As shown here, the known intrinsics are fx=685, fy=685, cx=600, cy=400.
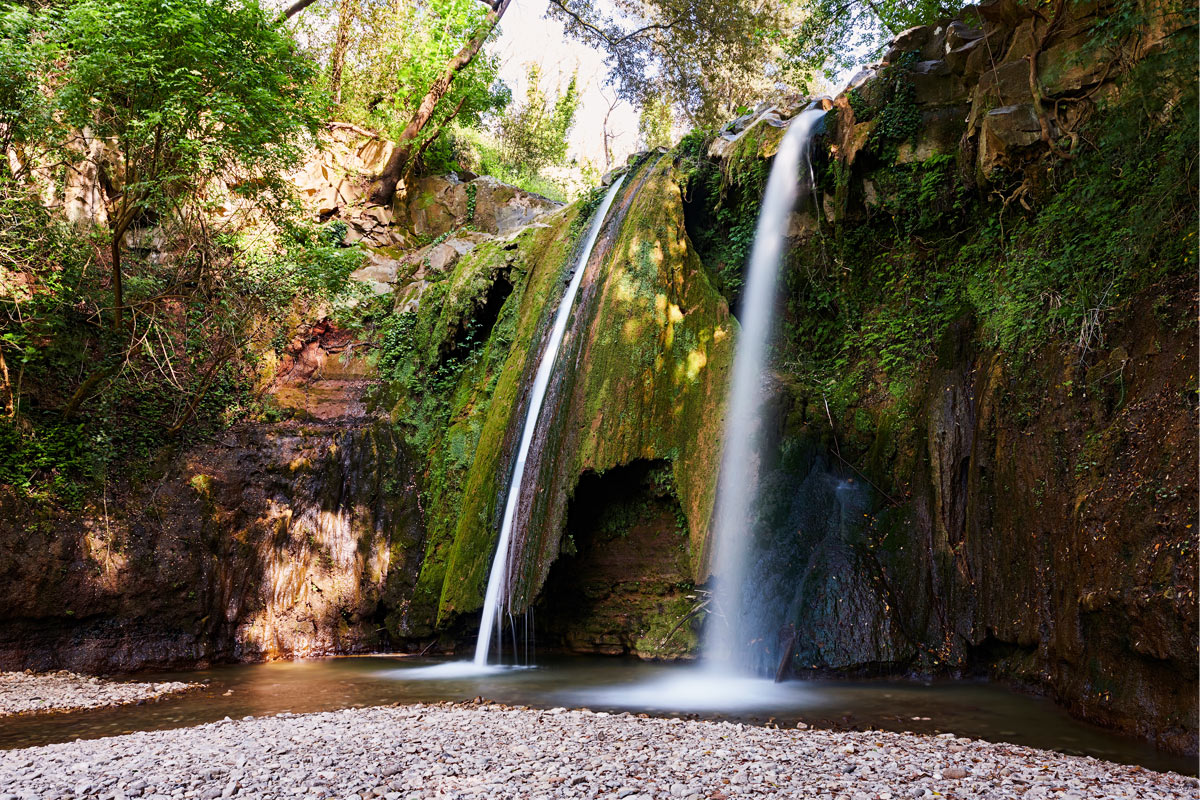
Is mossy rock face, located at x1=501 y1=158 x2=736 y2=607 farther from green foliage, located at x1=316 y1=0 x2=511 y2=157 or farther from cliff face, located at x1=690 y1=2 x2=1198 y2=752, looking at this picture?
green foliage, located at x1=316 y1=0 x2=511 y2=157

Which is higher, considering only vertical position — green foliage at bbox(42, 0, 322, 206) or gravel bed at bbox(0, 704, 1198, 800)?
green foliage at bbox(42, 0, 322, 206)

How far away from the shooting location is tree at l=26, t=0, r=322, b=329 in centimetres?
817

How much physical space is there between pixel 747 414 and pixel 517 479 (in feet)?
9.66

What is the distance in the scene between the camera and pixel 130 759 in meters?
4.20

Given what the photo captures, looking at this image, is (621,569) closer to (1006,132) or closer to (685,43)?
(1006,132)

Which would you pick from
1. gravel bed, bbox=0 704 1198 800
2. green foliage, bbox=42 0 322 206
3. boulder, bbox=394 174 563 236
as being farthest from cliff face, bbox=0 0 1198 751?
boulder, bbox=394 174 563 236

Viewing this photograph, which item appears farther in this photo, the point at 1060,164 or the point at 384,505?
the point at 384,505

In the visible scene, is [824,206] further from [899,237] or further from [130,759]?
[130,759]

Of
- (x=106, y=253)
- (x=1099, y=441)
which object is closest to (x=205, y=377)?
(x=106, y=253)

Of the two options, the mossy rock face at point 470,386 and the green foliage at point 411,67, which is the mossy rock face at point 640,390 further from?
the green foliage at point 411,67

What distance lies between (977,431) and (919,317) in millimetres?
2041

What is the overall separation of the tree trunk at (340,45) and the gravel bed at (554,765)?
57.2 ft

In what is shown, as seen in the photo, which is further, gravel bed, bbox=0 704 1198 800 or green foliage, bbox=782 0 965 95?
green foliage, bbox=782 0 965 95

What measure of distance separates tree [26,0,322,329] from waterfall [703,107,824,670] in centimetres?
704
